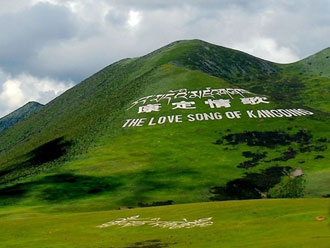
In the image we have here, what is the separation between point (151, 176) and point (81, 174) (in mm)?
24433

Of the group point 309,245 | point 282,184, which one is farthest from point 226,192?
point 309,245

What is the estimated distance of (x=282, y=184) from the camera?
525 ft

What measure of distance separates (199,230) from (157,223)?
1280 centimetres

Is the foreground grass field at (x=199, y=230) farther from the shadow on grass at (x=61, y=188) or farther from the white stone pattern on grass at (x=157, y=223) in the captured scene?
the shadow on grass at (x=61, y=188)

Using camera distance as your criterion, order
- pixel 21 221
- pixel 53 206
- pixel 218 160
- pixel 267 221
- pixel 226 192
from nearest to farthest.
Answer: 1. pixel 267 221
2. pixel 21 221
3. pixel 53 206
4. pixel 226 192
5. pixel 218 160

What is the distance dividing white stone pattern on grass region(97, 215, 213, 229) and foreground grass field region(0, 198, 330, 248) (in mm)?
1738

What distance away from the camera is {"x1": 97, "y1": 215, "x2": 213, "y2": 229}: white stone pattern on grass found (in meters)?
79.8

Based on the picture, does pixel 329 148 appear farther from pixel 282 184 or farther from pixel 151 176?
pixel 151 176

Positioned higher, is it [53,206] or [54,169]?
[54,169]

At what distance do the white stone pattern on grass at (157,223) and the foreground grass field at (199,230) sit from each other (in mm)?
1738

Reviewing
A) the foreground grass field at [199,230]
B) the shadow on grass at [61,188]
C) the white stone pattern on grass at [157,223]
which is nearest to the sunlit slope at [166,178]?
the shadow on grass at [61,188]

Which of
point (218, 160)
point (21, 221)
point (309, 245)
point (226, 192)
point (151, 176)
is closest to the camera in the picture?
point (309, 245)

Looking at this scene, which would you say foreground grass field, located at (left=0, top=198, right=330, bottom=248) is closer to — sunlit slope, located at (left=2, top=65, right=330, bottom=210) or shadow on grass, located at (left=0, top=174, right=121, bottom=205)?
sunlit slope, located at (left=2, top=65, right=330, bottom=210)

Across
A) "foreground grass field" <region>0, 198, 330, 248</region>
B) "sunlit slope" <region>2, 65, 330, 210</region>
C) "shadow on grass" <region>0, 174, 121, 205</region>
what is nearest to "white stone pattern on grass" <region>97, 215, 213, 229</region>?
"foreground grass field" <region>0, 198, 330, 248</region>
